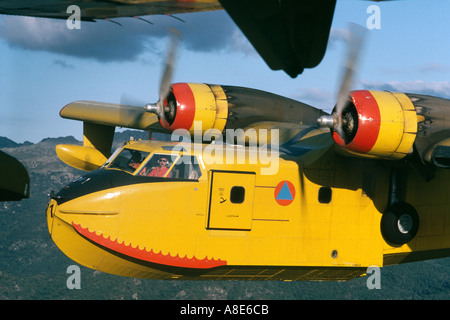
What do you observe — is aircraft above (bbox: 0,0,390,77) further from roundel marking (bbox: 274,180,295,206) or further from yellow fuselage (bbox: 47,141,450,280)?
roundel marking (bbox: 274,180,295,206)

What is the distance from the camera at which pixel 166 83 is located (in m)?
12.0

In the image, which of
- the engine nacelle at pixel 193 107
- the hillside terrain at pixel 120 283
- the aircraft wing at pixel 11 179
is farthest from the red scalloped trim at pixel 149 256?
the hillside terrain at pixel 120 283

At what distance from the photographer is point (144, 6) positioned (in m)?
7.84

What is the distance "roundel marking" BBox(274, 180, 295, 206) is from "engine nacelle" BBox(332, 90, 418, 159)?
1350 millimetres

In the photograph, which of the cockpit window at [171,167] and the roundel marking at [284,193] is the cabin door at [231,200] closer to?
the cockpit window at [171,167]

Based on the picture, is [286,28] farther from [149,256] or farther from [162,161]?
[149,256]

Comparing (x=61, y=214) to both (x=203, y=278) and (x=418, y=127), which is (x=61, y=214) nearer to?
(x=203, y=278)

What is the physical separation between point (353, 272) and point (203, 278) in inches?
127

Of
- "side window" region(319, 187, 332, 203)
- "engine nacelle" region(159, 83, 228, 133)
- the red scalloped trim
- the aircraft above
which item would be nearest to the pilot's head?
"engine nacelle" region(159, 83, 228, 133)

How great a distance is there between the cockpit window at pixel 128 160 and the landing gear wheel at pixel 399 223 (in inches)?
204

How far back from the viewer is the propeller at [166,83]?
38.3ft

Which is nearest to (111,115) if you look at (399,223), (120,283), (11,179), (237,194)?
(237,194)

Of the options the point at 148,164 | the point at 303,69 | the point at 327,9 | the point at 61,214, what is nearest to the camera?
the point at 327,9

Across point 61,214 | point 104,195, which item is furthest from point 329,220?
point 61,214
